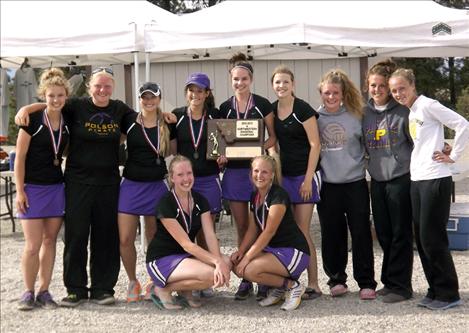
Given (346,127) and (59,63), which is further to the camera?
(59,63)

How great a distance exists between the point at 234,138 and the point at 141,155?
0.67 metres

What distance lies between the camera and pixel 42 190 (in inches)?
150

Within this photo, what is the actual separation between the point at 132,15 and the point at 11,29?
1.26m

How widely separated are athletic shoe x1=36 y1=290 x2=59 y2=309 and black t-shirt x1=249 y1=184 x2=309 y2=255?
1590 mm

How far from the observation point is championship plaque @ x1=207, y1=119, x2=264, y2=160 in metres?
3.93

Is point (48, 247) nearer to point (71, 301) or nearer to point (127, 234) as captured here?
point (71, 301)

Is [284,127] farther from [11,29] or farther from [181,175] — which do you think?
[11,29]

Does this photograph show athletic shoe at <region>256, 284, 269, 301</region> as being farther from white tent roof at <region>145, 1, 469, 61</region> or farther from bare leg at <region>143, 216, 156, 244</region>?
white tent roof at <region>145, 1, 469, 61</region>

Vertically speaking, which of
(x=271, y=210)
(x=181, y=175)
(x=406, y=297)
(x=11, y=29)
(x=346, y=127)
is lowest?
(x=406, y=297)

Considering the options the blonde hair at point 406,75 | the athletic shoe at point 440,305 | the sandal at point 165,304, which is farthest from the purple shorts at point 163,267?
the blonde hair at point 406,75

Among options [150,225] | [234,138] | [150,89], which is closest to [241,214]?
[234,138]

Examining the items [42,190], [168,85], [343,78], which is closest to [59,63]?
[168,85]

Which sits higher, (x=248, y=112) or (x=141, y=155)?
(x=248, y=112)

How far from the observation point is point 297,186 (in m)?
3.96
